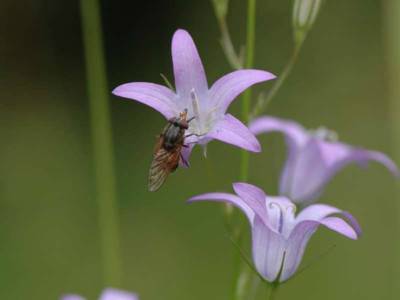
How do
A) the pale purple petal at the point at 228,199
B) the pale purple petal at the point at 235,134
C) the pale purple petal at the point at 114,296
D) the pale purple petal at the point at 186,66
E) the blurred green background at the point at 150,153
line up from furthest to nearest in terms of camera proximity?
the blurred green background at the point at 150,153, the pale purple petal at the point at 114,296, the pale purple petal at the point at 186,66, the pale purple petal at the point at 228,199, the pale purple petal at the point at 235,134

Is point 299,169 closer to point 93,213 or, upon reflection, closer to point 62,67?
point 93,213

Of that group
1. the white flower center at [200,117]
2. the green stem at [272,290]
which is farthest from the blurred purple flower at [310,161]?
the green stem at [272,290]

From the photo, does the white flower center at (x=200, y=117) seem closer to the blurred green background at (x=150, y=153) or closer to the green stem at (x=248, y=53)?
the green stem at (x=248, y=53)

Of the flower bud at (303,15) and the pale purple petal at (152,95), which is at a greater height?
the flower bud at (303,15)

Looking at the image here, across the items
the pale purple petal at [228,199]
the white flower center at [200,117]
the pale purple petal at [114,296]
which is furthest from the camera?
the pale purple petal at [114,296]

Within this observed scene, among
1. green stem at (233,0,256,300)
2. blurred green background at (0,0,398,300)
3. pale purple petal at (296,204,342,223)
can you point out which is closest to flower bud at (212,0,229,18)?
green stem at (233,0,256,300)

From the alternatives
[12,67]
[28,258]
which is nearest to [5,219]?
[28,258]

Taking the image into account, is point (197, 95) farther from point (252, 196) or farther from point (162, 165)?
point (252, 196)
